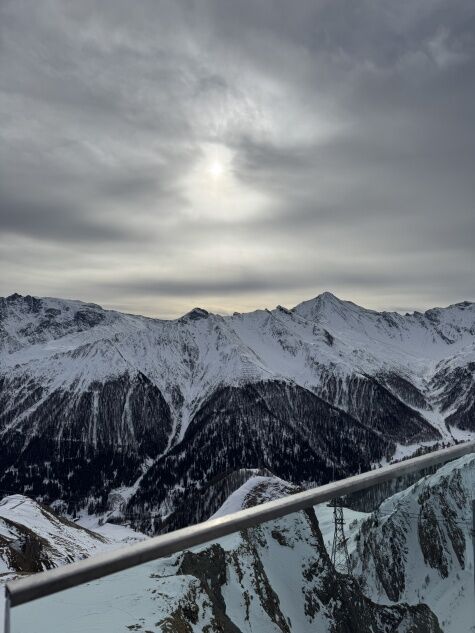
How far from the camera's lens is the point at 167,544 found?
2.84 m

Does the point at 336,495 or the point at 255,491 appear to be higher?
the point at 336,495

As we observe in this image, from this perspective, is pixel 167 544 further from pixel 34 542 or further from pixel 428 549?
pixel 34 542

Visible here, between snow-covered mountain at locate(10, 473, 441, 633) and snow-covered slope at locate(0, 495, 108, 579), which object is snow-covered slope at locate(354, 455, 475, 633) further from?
snow-covered slope at locate(0, 495, 108, 579)

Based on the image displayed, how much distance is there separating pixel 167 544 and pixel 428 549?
8.94 ft

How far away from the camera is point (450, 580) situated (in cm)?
431

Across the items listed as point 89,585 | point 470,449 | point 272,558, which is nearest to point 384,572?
point 272,558

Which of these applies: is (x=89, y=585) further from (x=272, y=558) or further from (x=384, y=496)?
(x=384, y=496)

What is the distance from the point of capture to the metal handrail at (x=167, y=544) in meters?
2.47

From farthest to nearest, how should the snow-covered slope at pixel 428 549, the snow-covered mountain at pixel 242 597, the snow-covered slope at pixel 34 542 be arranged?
the snow-covered slope at pixel 34 542 < the snow-covered slope at pixel 428 549 < the snow-covered mountain at pixel 242 597

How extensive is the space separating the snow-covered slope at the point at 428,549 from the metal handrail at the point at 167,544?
1.60ft

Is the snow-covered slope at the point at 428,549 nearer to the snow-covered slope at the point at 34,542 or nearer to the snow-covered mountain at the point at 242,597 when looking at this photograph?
the snow-covered mountain at the point at 242,597

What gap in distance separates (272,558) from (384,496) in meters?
1.26

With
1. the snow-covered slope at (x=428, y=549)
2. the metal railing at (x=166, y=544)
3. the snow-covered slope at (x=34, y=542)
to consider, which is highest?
the metal railing at (x=166, y=544)

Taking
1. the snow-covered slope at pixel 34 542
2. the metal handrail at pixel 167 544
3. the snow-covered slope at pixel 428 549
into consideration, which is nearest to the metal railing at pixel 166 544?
the metal handrail at pixel 167 544
